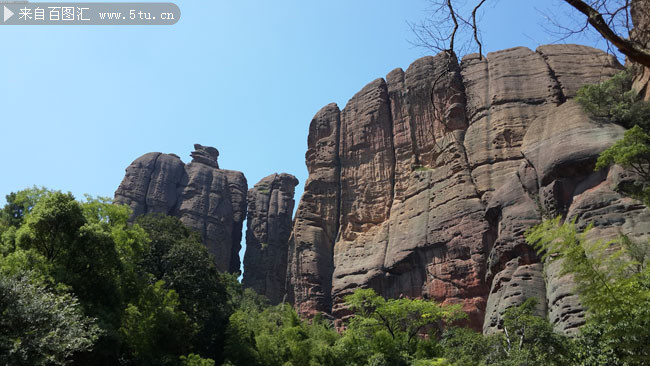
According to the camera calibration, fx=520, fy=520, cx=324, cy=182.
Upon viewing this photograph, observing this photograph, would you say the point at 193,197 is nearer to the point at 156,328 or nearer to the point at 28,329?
the point at 156,328

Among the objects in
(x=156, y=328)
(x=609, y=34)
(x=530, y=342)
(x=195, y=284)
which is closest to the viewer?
(x=609, y=34)

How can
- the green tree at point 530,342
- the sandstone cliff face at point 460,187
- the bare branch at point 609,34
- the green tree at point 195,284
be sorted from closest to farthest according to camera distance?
the bare branch at point 609,34 → the green tree at point 530,342 → the green tree at point 195,284 → the sandstone cliff face at point 460,187

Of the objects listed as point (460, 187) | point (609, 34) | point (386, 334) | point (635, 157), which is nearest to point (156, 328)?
point (386, 334)

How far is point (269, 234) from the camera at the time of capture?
6166cm

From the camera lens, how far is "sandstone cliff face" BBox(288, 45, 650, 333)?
27.0 meters

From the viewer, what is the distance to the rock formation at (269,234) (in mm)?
58500

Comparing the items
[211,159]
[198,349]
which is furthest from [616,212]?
[211,159]

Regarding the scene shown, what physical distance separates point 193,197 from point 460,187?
114 feet

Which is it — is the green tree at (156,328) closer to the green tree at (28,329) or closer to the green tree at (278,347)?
the green tree at (278,347)

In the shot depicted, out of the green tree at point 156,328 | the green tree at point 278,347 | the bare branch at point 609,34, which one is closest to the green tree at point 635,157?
the green tree at point 278,347

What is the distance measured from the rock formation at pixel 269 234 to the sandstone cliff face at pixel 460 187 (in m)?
11.9

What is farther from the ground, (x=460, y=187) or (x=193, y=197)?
(x=193, y=197)

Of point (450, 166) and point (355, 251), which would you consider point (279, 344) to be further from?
point (450, 166)

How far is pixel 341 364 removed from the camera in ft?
81.6
